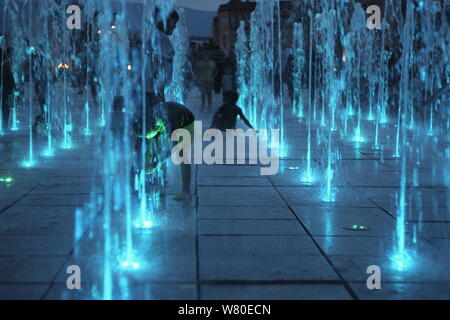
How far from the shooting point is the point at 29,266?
14.7 ft

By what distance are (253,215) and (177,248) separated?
49.9 inches

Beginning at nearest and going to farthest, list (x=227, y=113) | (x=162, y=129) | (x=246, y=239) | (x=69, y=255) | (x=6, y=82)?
(x=69, y=255)
(x=246, y=239)
(x=162, y=129)
(x=227, y=113)
(x=6, y=82)

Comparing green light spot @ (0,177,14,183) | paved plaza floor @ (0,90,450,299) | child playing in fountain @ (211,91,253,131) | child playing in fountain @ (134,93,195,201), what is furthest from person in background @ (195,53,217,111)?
child playing in fountain @ (134,93,195,201)

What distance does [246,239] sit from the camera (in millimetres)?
5191

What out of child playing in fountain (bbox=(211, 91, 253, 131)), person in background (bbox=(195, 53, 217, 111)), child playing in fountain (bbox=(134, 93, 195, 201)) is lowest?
child playing in fountain (bbox=(134, 93, 195, 201))

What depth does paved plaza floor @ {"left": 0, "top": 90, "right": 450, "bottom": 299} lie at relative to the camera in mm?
4094

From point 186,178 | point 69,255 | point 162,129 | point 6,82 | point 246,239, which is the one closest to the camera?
point 69,255

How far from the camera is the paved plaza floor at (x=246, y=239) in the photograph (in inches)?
161

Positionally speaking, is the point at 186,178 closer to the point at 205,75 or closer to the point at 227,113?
the point at 227,113

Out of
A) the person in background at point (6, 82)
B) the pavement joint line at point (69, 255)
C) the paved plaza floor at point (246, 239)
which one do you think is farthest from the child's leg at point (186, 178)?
the person in background at point (6, 82)

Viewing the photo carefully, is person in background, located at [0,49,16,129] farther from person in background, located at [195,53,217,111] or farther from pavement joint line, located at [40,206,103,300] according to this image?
pavement joint line, located at [40,206,103,300]

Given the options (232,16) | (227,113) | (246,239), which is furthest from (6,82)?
(232,16)

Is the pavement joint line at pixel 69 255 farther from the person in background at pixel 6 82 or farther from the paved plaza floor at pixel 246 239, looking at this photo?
the person in background at pixel 6 82

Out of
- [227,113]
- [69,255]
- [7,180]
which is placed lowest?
[69,255]
